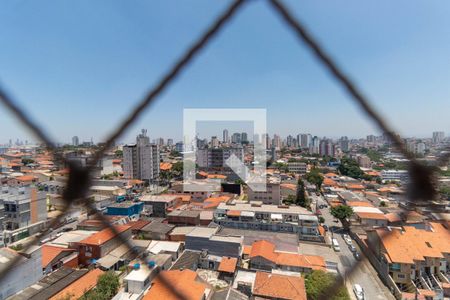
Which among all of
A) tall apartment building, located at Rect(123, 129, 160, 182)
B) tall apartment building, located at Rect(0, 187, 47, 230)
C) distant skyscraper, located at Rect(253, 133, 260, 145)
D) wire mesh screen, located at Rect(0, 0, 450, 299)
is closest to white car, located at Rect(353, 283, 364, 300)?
wire mesh screen, located at Rect(0, 0, 450, 299)

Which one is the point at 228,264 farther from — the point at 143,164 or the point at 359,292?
the point at 143,164

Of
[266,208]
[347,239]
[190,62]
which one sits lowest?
[347,239]

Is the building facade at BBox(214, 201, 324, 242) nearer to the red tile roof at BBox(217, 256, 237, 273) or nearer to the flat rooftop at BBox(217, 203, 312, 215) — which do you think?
the flat rooftop at BBox(217, 203, 312, 215)

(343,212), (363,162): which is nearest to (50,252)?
(343,212)

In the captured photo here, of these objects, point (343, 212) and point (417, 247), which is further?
point (343, 212)

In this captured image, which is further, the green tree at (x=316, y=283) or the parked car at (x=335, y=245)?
the parked car at (x=335, y=245)

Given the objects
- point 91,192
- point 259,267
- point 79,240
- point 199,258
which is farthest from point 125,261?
point 91,192

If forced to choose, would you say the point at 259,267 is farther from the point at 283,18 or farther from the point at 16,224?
the point at 16,224

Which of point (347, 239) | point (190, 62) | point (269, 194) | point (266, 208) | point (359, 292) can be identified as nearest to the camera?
point (190, 62)

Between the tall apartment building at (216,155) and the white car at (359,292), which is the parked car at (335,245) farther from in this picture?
the tall apartment building at (216,155)

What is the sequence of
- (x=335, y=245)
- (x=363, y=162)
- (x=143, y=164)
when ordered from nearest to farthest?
1. (x=335, y=245)
2. (x=143, y=164)
3. (x=363, y=162)

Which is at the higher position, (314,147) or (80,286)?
(314,147)

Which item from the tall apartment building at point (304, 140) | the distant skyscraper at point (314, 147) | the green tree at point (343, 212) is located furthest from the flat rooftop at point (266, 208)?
the tall apartment building at point (304, 140)
